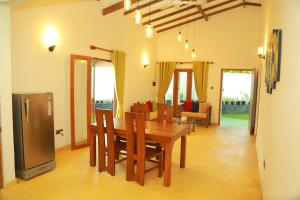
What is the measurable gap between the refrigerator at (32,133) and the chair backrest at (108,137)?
0.75m

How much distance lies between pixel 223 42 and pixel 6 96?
6751mm

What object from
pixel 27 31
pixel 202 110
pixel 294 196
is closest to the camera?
pixel 294 196

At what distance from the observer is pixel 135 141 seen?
3.36 meters

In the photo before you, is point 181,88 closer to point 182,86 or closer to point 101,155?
point 182,86

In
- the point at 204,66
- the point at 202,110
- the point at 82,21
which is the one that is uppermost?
the point at 82,21

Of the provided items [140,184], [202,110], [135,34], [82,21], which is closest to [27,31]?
[82,21]

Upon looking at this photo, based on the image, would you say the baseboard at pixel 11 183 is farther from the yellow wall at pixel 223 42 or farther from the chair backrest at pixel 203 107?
Answer: the yellow wall at pixel 223 42

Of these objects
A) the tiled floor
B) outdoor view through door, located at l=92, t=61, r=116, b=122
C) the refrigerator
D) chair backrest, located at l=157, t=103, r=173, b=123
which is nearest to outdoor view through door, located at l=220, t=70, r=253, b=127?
outdoor view through door, located at l=92, t=61, r=116, b=122

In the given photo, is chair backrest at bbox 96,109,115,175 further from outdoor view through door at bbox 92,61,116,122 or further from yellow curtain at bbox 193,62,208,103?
yellow curtain at bbox 193,62,208,103

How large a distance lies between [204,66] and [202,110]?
153 centimetres

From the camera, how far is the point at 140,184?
3.21 metres

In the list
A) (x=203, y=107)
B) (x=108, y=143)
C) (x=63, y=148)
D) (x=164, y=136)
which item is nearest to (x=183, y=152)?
(x=164, y=136)

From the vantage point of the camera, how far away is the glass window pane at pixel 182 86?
847 cm

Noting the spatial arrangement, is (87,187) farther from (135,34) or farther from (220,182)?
(135,34)
